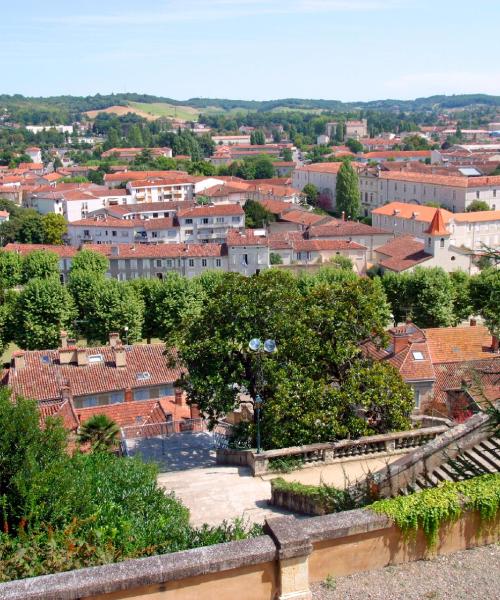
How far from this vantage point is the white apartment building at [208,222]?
277 ft

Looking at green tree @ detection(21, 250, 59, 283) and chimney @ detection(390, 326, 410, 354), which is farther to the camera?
green tree @ detection(21, 250, 59, 283)

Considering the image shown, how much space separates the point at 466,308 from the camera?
4919 cm

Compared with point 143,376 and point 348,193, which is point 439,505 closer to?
point 143,376

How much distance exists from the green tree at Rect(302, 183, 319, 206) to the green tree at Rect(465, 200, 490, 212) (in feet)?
103

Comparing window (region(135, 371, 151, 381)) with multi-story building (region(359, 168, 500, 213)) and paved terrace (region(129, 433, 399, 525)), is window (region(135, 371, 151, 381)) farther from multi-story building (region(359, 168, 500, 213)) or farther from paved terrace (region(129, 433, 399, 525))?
multi-story building (region(359, 168, 500, 213))

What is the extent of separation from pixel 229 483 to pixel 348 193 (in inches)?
3634

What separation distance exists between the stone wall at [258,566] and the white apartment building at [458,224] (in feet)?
228

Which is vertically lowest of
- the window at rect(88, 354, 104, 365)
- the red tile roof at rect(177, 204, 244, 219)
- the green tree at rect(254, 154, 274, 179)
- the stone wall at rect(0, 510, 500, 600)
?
the window at rect(88, 354, 104, 365)

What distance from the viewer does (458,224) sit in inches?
3103

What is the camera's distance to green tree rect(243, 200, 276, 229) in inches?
3729

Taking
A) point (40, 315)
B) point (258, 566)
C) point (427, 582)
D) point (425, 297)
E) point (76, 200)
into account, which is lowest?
point (40, 315)

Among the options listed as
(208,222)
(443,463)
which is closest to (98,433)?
(443,463)

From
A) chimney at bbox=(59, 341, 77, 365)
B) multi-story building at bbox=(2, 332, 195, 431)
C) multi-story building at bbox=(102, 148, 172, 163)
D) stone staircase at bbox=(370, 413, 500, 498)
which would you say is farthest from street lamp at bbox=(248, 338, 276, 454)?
multi-story building at bbox=(102, 148, 172, 163)

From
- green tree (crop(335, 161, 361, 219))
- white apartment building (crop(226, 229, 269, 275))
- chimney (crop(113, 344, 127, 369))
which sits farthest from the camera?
green tree (crop(335, 161, 361, 219))
